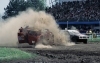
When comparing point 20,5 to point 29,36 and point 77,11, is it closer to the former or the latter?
point 77,11

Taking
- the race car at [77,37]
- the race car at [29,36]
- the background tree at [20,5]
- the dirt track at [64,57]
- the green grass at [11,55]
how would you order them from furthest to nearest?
the background tree at [20,5]
the race car at [77,37]
the race car at [29,36]
the green grass at [11,55]
the dirt track at [64,57]

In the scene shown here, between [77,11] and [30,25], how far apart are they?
4169 centimetres

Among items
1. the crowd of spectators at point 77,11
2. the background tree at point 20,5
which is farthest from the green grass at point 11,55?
the background tree at point 20,5

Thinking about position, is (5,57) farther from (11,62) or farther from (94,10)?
(94,10)

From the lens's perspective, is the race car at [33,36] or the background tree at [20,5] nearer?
the race car at [33,36]

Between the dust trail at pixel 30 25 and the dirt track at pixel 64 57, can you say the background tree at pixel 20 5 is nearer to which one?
the dust trail at pixel 30 25

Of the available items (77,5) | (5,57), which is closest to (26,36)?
(5,57)

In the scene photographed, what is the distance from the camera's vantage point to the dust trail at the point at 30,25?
2975cm

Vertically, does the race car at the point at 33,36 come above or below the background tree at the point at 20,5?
→ below

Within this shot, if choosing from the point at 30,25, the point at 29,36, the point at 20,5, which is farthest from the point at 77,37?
the point at 20,5

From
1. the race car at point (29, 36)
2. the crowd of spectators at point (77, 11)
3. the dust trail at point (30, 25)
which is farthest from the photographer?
the crowd of spectators at point (77, 11)

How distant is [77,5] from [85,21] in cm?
929

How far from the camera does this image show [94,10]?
66.6 metres

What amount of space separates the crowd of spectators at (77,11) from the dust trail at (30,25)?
105 feet
